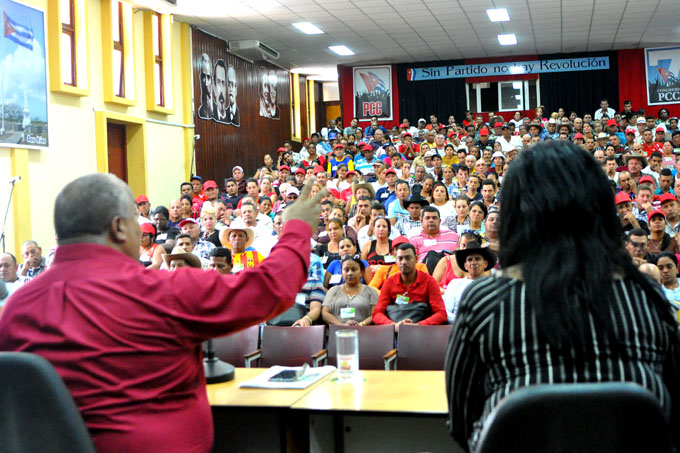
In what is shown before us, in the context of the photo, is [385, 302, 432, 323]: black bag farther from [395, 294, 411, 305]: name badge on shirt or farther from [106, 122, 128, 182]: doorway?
[106, 122, 128, 182]: doorway

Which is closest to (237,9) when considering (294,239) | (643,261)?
(643,261)

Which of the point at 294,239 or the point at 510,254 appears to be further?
the point at 294,239

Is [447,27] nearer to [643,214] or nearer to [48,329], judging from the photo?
[643,214]

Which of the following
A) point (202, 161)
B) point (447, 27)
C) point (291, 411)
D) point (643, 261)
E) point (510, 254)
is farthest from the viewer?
point (447, 27)

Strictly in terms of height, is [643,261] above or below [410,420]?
above

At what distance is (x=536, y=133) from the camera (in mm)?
12055

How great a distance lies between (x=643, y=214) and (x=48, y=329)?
258 inches

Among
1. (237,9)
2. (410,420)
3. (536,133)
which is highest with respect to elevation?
(237,9)

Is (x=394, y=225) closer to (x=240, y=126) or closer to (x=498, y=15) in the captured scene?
(x=498, y=15)

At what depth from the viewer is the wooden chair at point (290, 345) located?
4293 mm

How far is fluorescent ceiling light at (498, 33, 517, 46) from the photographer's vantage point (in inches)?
588

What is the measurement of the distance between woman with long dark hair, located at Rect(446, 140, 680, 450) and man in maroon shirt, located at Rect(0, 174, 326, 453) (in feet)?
1.43

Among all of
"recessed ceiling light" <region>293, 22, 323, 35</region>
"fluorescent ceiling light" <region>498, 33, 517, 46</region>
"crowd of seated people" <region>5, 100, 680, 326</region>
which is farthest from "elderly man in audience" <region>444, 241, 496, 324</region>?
"fluorescent ceiling light" <region>498, 33, 517, 46</region>

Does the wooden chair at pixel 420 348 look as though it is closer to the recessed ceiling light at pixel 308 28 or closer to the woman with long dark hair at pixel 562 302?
the woman with long dark hair at pixel 562 302
